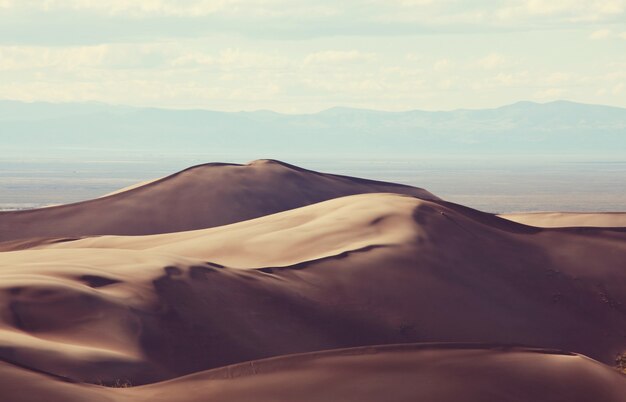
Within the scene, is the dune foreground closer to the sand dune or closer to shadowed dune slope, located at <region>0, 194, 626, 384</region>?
shadowed dune slope, located at <region>0, 194, 626, 384</region>

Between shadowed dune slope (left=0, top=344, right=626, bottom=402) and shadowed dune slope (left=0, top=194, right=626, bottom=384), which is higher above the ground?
shadowed dune slope (left=0, top=344, right=626, bottom=402)

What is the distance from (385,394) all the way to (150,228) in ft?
154

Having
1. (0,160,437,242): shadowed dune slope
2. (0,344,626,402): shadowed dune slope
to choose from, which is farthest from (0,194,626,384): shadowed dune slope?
(0,160,437,242): shadowed dune slope

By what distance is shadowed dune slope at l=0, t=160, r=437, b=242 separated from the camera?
57.7 metres

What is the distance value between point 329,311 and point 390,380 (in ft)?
46.4

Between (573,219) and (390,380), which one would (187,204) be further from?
(390,380)

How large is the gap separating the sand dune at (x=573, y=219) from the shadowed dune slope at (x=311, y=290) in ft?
57.9

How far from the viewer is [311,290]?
26.6 meters

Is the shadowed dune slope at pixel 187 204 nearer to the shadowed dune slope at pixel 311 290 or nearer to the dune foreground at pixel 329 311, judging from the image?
the dune foreground at pixel 329 311

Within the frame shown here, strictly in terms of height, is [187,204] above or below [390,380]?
below

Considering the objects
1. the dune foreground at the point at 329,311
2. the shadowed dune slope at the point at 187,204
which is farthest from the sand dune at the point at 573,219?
the dune foreground at the point at 329,311

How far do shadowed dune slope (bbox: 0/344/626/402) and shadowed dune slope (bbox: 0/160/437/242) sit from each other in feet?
146

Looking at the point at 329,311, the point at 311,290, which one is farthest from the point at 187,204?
the point at 329,311

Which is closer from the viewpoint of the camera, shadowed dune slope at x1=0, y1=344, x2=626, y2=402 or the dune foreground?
shadowed dune slope at x1=0, y1=344, x2=626, y2=402
